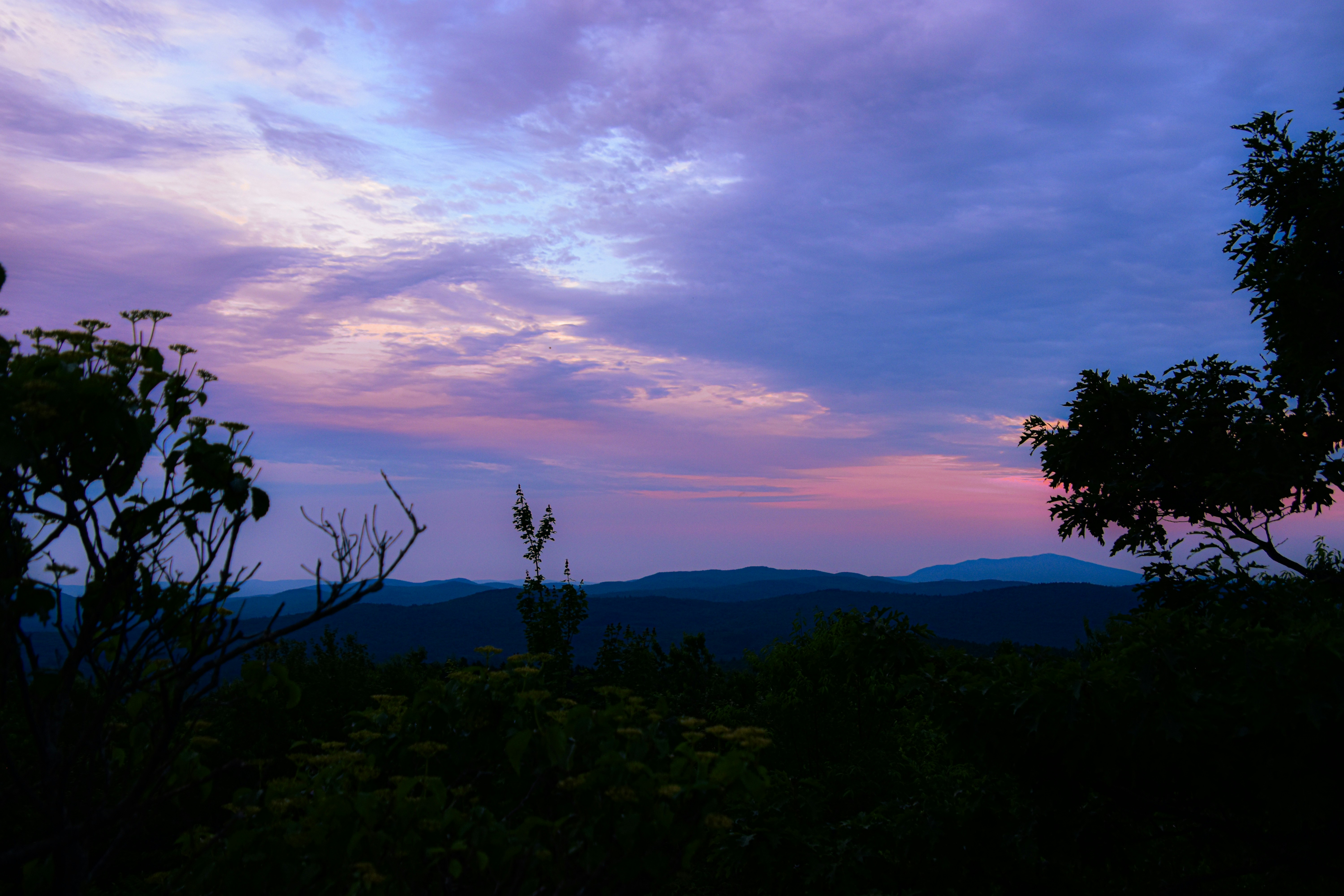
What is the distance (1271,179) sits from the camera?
39.5ft

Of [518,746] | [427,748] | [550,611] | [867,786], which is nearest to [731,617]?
[550,611]

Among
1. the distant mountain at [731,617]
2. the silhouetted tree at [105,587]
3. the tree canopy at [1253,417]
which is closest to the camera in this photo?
the silhouetted tree at [105,587]

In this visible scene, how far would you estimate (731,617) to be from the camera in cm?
17512

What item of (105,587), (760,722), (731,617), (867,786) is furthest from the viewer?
(731,617)

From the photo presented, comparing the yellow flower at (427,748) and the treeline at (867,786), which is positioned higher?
the yellow flower at (427,748)

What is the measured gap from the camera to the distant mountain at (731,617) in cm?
12625

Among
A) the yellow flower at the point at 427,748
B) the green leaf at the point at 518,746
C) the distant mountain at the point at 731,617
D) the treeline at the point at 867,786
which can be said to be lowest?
the distant mountain at the point at 731,617

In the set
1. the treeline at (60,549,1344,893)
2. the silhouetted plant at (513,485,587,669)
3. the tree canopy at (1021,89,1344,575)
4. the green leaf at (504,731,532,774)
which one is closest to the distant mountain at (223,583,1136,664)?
the silhouetted plant at (513,485,587,669)

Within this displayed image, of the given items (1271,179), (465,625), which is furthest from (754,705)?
(465,625)

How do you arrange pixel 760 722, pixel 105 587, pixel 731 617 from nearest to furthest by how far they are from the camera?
pixel 105 587 → pixel 760 722 → pixel 731 617

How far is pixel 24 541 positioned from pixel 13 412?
667 mm

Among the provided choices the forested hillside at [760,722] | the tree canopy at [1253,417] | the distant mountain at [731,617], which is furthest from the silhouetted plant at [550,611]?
the distant mountain at [731,617]

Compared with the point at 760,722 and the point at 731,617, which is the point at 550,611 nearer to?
the point at 760,722

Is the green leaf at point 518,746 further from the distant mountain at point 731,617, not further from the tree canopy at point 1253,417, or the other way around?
the distant mountain at point 731,617
